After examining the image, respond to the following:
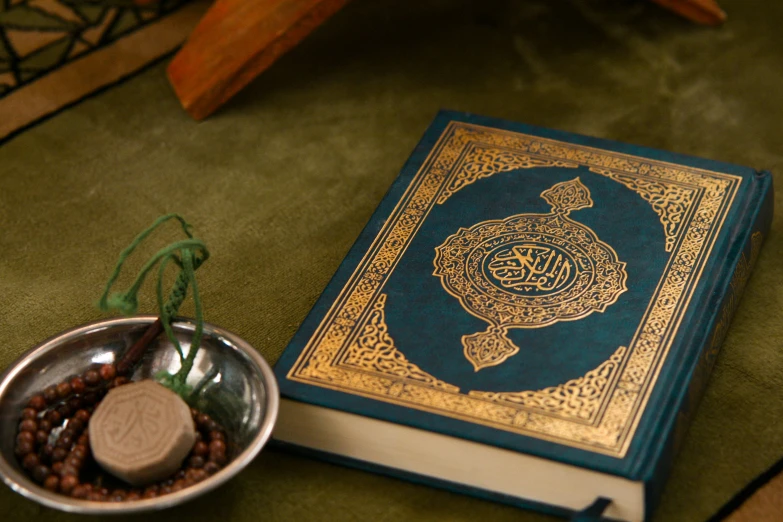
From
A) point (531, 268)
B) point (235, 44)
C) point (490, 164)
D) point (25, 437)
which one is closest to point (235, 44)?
point (235, 44)

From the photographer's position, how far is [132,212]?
1.19 m

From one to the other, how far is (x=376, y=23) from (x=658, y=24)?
397 millimetres

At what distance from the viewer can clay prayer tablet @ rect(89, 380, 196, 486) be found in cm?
78

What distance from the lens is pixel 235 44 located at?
1.32m

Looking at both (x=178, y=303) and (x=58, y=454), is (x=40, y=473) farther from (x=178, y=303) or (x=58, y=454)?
(x=178, y=303)

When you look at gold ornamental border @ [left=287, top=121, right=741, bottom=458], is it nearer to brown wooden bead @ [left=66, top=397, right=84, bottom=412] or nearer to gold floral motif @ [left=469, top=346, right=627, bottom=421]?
gold floral motif @ [left=469, top=346, right=627, bottom=421]

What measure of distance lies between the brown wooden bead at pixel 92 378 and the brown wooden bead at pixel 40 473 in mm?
81

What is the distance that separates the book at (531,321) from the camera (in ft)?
2.69

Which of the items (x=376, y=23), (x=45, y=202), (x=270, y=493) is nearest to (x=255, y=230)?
(x=45, y=202)

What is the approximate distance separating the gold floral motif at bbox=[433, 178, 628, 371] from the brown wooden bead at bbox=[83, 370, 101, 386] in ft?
0.99

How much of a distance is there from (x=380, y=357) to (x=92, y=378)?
0.23m

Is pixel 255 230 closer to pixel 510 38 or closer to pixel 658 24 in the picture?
pixel 510 38

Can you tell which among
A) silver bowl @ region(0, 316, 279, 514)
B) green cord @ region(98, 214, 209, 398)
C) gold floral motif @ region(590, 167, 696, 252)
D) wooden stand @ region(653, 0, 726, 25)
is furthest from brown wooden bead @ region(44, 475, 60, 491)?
wooden stand @ region(653, 0, 726, 25)

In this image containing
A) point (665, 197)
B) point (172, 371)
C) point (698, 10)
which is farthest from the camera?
point (698, 10)
